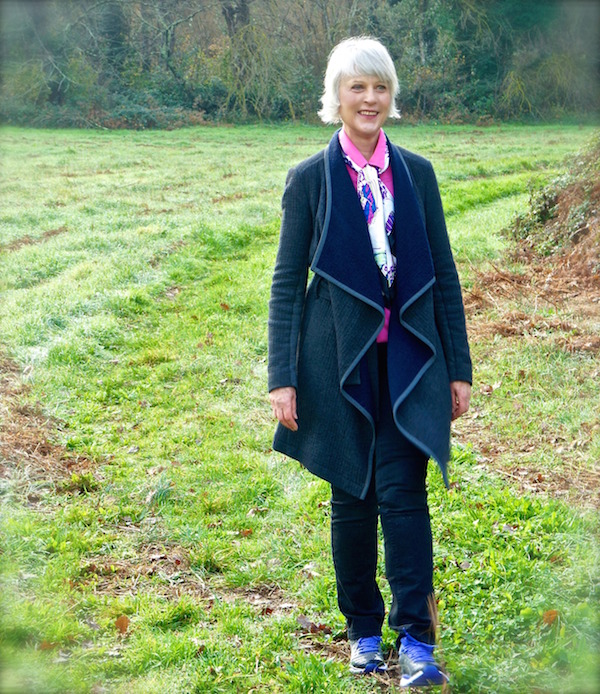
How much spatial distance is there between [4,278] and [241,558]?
736 centimetres

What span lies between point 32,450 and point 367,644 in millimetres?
3211

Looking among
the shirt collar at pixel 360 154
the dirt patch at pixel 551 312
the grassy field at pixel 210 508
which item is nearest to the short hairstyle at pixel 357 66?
the shirt collar at pixel 360 154

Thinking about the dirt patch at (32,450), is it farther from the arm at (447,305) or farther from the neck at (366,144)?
the neck at (366,144)

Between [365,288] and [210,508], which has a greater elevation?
[365,288]

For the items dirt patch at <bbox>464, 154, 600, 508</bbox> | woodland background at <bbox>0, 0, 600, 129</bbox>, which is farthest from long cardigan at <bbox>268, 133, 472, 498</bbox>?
woodland background at <bbox>0, 0, 600, 129</bbox>

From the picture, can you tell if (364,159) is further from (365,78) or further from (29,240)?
(29,240)

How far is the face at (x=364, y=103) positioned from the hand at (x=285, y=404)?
3.40 feet

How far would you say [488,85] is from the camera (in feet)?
80.9

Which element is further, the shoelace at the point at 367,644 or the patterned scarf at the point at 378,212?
the shoelace at the point at 367,644

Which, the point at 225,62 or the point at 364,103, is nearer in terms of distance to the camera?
the point at 364,103

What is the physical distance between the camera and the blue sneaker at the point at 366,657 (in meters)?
3.34

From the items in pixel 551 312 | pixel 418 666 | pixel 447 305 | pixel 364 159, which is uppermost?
pixel 364 159

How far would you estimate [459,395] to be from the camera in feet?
11.0

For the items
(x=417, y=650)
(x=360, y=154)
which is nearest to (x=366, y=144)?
(x=360, y=154)
